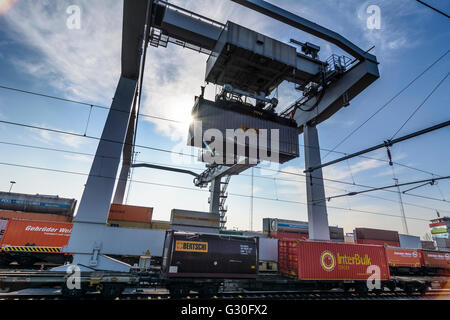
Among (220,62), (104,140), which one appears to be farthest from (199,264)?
(220,62)

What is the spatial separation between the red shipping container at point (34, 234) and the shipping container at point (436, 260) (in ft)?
103

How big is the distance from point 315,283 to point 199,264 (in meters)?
6.81

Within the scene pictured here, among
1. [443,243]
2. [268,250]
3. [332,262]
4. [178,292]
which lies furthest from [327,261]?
[443,243]

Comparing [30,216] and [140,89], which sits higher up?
[140,89]

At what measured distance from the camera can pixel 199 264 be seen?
382 inches

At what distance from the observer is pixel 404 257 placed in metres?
18.9

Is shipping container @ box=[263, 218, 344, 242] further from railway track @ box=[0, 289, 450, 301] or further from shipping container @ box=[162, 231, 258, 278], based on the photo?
shipping container @ box=[162, 231, 258, 278]

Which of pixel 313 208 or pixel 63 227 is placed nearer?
pixel 63 227

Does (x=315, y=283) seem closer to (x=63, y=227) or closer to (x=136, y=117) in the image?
(x=63, y=227)

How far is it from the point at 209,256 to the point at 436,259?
2456cm

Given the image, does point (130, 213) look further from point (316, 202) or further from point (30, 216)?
point (316, 202)

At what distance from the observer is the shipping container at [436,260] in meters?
20.2

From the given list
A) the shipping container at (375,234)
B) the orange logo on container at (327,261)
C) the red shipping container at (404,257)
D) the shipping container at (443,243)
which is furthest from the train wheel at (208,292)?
the shipping container at (443,243)

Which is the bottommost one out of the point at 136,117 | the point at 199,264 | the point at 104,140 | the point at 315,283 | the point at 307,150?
the point at 315,283
